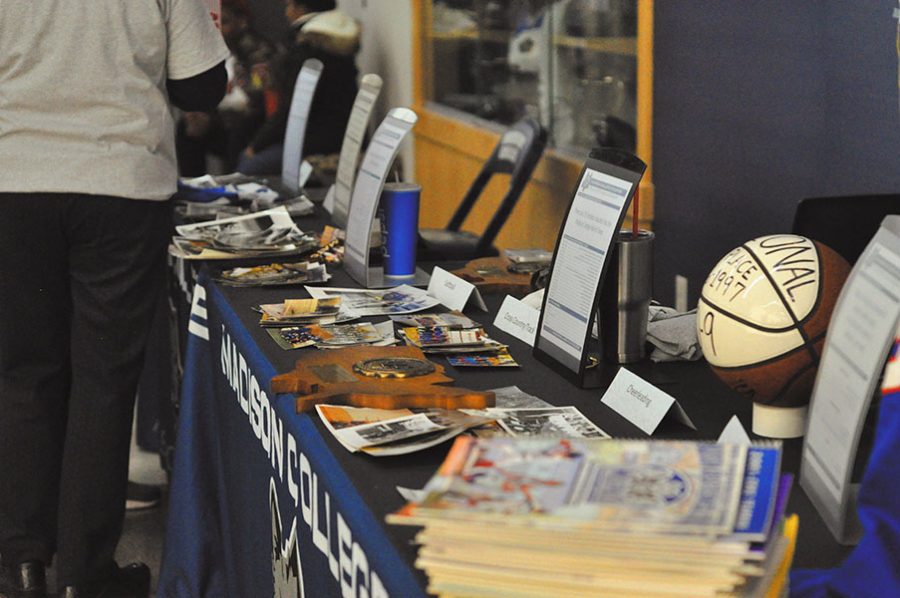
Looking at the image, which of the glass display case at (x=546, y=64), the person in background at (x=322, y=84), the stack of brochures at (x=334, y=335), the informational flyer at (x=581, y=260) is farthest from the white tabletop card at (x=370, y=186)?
the person in background at (x=322, y=84)

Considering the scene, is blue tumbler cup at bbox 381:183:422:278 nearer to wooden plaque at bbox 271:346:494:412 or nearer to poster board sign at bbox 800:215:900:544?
wooden plaque at bbox 271:346:494:412

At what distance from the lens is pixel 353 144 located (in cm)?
308

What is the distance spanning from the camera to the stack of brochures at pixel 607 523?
88 centimetres

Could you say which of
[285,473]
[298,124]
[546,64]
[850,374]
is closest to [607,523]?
[850,374]

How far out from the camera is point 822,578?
3.64ft

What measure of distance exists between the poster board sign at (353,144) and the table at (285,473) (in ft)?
1.52

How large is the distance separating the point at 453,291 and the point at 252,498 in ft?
1.70

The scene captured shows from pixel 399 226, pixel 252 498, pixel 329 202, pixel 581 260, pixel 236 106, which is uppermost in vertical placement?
pixel 581 260

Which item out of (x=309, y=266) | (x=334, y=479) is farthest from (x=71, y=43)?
(x=334, y=479)

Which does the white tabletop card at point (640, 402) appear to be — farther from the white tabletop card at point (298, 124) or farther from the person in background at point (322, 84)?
the person in background at point (322, 84)

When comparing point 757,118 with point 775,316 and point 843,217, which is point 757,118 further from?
point 775,316

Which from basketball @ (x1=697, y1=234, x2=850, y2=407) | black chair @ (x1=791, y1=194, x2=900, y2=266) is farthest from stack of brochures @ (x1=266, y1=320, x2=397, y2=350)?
black chair @ (x1=791, y1=194, x2=900, y2=266)

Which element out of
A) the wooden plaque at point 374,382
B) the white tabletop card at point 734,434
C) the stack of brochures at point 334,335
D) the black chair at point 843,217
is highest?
the black chair at point 843,217

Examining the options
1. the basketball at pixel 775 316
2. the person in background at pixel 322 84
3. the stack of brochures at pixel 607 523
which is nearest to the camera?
the stack of brochures at pixel 607 523
